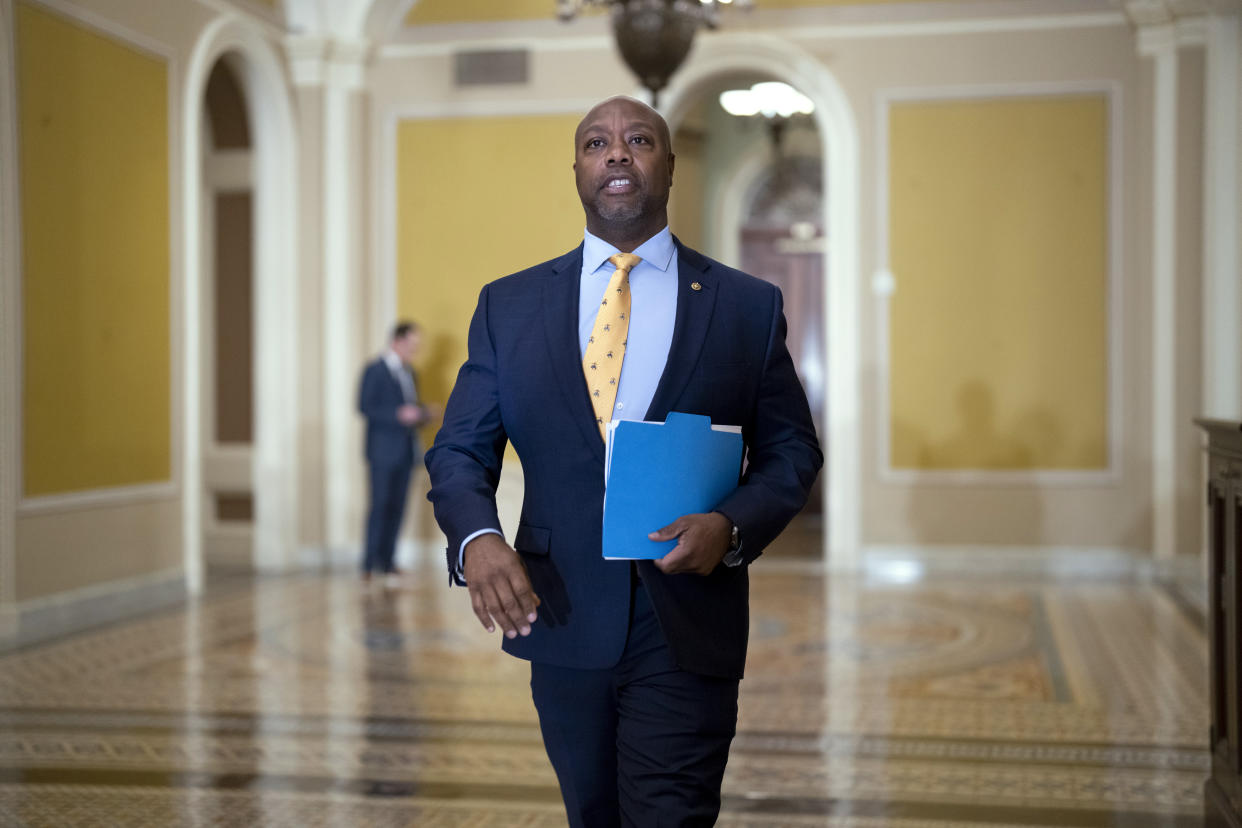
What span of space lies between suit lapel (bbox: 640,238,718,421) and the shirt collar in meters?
0.03

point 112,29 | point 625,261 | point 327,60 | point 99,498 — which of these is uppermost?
point 327,60

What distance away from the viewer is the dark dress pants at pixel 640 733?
6.53 feet

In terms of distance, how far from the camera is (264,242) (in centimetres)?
912

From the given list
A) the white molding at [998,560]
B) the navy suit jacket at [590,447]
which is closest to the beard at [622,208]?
the navy suit jacket at [590,447]

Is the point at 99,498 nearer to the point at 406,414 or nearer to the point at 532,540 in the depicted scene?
the point at 406,414

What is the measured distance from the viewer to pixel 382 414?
8273 millimetres

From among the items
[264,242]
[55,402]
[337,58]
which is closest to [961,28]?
[337,58]

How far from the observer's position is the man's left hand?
6.20 feet

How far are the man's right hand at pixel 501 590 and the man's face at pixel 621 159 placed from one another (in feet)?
1.80

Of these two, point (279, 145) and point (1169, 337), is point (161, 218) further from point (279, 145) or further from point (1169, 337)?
point (1169, 337)

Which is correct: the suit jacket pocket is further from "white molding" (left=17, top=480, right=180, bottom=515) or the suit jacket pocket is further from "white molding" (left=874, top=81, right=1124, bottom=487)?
"white molding" (left=874, top=81, right=1124, bottom=487)

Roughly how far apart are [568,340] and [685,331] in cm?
18

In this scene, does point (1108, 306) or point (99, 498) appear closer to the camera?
point (99, 498)

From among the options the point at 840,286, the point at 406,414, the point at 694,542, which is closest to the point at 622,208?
the point at 694,542
